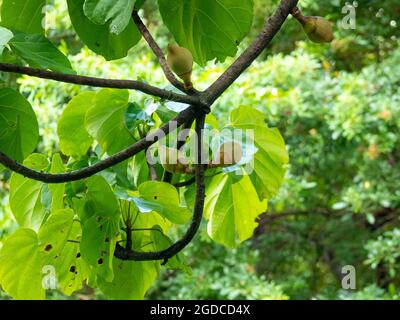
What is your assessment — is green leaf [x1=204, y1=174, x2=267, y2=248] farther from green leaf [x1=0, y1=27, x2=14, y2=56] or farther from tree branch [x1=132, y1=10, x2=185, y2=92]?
green leaf [x1=0, y1=27, x2=14, y2=56]

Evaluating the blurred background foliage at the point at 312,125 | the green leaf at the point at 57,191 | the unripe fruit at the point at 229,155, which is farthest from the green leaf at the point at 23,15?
the blurred background foliage at the point at 312,125

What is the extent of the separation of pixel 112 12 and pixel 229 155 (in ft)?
0.56

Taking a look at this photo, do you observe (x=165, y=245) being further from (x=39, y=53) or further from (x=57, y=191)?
(x=39, y=53)

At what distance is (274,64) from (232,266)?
824 millimetres

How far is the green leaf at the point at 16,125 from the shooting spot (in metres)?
0.70

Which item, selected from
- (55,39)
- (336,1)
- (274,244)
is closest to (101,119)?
(336,1)

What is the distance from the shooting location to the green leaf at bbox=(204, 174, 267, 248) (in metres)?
0.91

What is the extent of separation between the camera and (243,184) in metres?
0.91

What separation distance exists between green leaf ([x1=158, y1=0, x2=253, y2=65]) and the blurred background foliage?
46.8 inches

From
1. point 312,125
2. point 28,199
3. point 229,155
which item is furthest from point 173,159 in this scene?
point 312,125

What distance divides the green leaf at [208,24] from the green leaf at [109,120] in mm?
117

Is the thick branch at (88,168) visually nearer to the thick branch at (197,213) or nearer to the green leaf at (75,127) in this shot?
the thick branch at (197,213)

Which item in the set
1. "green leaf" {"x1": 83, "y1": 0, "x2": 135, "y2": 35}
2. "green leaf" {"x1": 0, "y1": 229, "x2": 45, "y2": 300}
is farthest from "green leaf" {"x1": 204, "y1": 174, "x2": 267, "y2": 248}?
"green leaf" {"x1": 83, "y1": 0, "x2": 135, "y2": 35}
